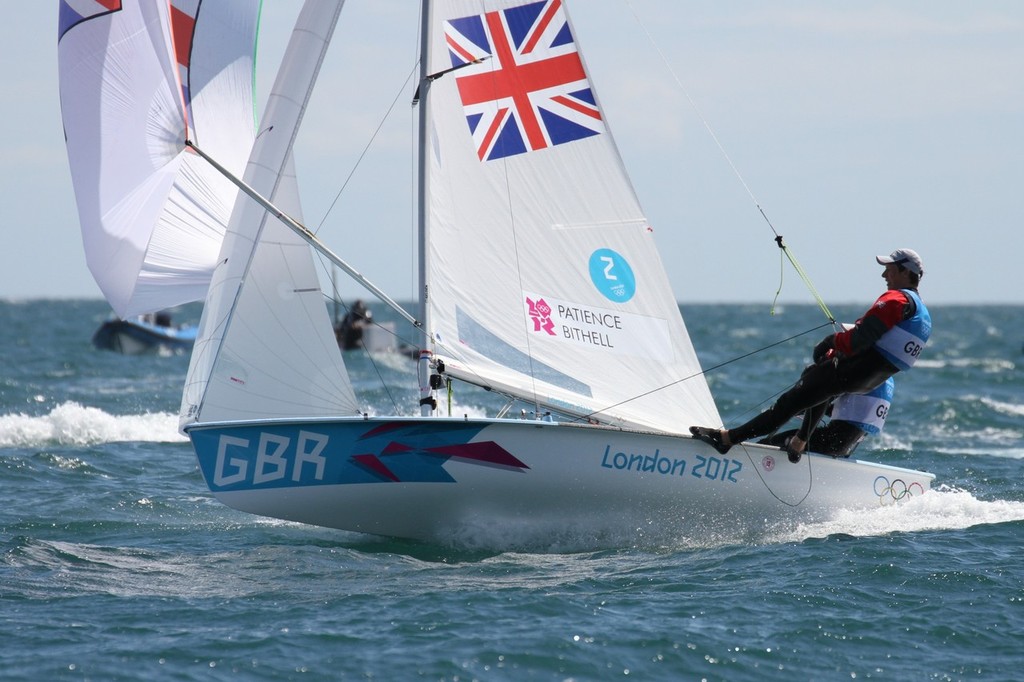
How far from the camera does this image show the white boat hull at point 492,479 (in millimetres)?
8086

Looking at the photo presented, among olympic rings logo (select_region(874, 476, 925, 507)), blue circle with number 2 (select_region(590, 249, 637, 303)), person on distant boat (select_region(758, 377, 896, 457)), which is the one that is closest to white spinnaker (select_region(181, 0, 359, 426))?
blue circle with number 2 (select_region(590, 249, 637, 303))

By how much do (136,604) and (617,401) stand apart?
11.3ft

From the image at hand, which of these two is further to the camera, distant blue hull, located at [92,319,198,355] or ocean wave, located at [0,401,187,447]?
distant blue hull, located at [92,319,198,355]

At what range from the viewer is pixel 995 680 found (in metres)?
6.10

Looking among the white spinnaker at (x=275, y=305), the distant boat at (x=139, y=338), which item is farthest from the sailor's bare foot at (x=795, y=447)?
the distant boat at (x=139, y=338)

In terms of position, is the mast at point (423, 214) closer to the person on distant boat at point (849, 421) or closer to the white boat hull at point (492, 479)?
the white boat hull at point (492, 479)

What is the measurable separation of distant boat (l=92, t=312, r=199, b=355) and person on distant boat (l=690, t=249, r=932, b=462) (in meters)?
26.5

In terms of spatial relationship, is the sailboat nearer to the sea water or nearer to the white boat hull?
the white boat hull

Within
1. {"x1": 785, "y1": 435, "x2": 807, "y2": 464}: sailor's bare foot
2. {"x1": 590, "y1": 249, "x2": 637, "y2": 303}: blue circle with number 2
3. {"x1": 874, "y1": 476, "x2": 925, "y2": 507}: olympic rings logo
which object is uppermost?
{"x1": 590, "y1": 249, "x2": 637, "y2": 303}: blue circle with number 2

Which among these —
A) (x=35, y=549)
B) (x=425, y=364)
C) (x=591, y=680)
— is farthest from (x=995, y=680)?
(x=35, y=549)

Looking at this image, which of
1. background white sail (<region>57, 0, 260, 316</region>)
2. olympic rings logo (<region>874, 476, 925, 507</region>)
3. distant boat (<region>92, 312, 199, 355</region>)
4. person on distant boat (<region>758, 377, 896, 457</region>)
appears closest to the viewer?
background white sail (<region>57, 0, 260, 316</region>)

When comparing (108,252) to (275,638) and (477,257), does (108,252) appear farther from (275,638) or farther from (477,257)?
(275,638)

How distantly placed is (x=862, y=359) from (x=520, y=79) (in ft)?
9.58

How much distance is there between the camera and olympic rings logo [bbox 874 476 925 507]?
9.09 metres
